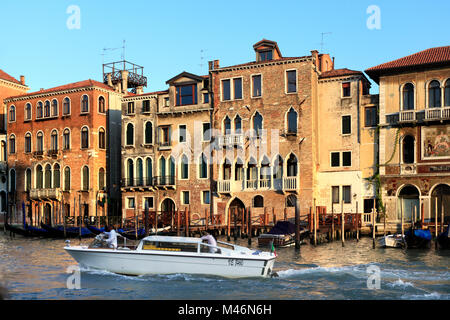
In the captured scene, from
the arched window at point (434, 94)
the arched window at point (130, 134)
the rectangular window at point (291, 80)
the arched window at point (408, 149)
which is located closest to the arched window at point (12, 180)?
the arched window at point (130, 134)

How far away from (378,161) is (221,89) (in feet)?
30.9

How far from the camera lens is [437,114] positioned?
27.2 meters

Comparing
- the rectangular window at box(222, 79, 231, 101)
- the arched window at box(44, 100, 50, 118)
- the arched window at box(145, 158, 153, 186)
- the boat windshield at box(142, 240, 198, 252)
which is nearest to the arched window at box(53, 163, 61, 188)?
the arched window at box(44, 100, 50, 118)

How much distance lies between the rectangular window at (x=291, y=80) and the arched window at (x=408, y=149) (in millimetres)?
6291

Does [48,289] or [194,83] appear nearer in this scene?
[48,289]

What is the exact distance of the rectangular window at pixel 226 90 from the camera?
3214 cm

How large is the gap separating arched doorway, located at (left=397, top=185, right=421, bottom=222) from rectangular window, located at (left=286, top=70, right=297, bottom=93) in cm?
771

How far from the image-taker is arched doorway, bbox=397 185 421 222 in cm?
2795

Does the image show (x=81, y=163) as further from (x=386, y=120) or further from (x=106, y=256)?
(x=106, y=256)

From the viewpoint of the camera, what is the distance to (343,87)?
30.6 meters

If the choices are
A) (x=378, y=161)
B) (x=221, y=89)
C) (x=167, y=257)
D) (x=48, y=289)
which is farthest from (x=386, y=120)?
(x=48, y=289)

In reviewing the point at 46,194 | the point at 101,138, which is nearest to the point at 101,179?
the point at 101,138

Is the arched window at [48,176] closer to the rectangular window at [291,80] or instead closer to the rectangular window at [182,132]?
the rectangular window at [182,132]
